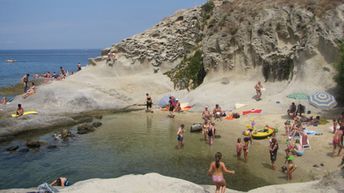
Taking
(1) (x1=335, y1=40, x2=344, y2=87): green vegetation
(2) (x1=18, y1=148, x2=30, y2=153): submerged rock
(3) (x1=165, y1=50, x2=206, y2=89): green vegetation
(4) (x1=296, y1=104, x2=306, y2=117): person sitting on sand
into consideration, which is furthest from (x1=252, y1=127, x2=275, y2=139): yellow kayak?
(3) (x1=165, y1=50, x2=206, y2=89): green vegetation

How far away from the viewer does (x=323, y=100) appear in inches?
1083

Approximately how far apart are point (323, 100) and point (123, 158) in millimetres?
15108

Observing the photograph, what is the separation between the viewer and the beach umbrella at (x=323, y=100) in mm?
27219

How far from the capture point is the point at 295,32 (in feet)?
112

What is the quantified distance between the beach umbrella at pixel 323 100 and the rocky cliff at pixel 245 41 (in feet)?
8.94

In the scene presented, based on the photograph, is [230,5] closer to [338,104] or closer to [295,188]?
[338,104]

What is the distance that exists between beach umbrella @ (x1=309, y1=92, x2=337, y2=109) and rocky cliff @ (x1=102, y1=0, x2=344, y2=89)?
2.72m

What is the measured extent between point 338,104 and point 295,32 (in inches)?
328

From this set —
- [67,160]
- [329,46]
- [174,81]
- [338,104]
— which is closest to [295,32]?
[329,46]

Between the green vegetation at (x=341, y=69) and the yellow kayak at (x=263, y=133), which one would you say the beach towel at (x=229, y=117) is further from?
the green vegetation at (x=341, y=69)

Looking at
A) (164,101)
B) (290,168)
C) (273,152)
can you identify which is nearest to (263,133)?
(273,152)

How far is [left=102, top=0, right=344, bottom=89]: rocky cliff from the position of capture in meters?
31.5

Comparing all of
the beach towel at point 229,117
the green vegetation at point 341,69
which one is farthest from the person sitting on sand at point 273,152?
the green vegetation at point 341,69

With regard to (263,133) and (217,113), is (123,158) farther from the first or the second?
(217,113)
